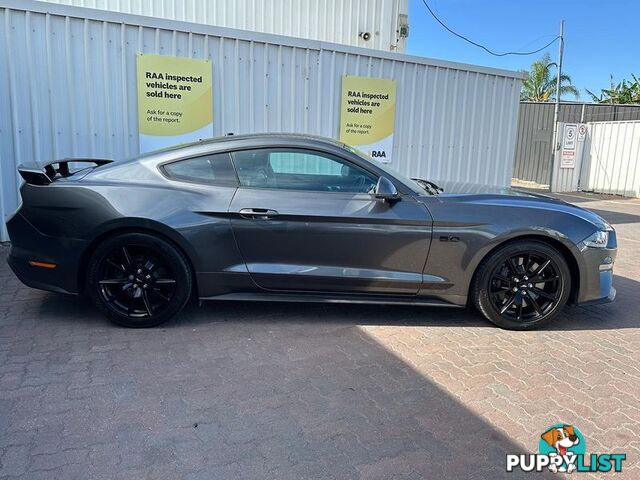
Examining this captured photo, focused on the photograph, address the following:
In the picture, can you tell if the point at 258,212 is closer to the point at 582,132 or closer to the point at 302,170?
the point at 302,170

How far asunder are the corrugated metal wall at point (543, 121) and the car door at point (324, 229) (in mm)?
16861

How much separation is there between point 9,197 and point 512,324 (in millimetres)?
6036

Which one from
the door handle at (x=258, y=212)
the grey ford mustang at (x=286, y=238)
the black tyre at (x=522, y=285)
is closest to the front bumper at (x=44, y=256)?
the grey ford mustang at (x=286, y=238)

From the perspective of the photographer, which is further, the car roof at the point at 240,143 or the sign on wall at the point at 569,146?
the sign on wall at the point at 569,146

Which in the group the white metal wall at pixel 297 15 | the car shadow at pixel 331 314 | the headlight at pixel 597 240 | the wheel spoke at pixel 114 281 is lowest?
the car shadow at pixel 331 314

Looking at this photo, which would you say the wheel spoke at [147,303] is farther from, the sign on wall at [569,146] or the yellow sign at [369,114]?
the sign on wall at [569,146]

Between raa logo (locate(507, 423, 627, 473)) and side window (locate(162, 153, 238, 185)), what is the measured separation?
2.69 m

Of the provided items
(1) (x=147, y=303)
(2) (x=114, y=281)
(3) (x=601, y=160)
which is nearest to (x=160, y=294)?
(1) (x=147, y=303)

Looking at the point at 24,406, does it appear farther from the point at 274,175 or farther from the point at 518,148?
the point at 518,148

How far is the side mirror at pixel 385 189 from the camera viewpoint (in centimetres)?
372

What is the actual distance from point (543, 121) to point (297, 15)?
13176 mm

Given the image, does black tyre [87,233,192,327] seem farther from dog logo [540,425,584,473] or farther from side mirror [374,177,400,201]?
dog logo [540,425,584,473]

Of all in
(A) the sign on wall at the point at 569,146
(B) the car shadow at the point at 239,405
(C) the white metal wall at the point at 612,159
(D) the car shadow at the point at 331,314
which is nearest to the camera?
(B) the car shadow at the point at 239,405

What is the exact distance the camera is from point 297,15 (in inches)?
368
